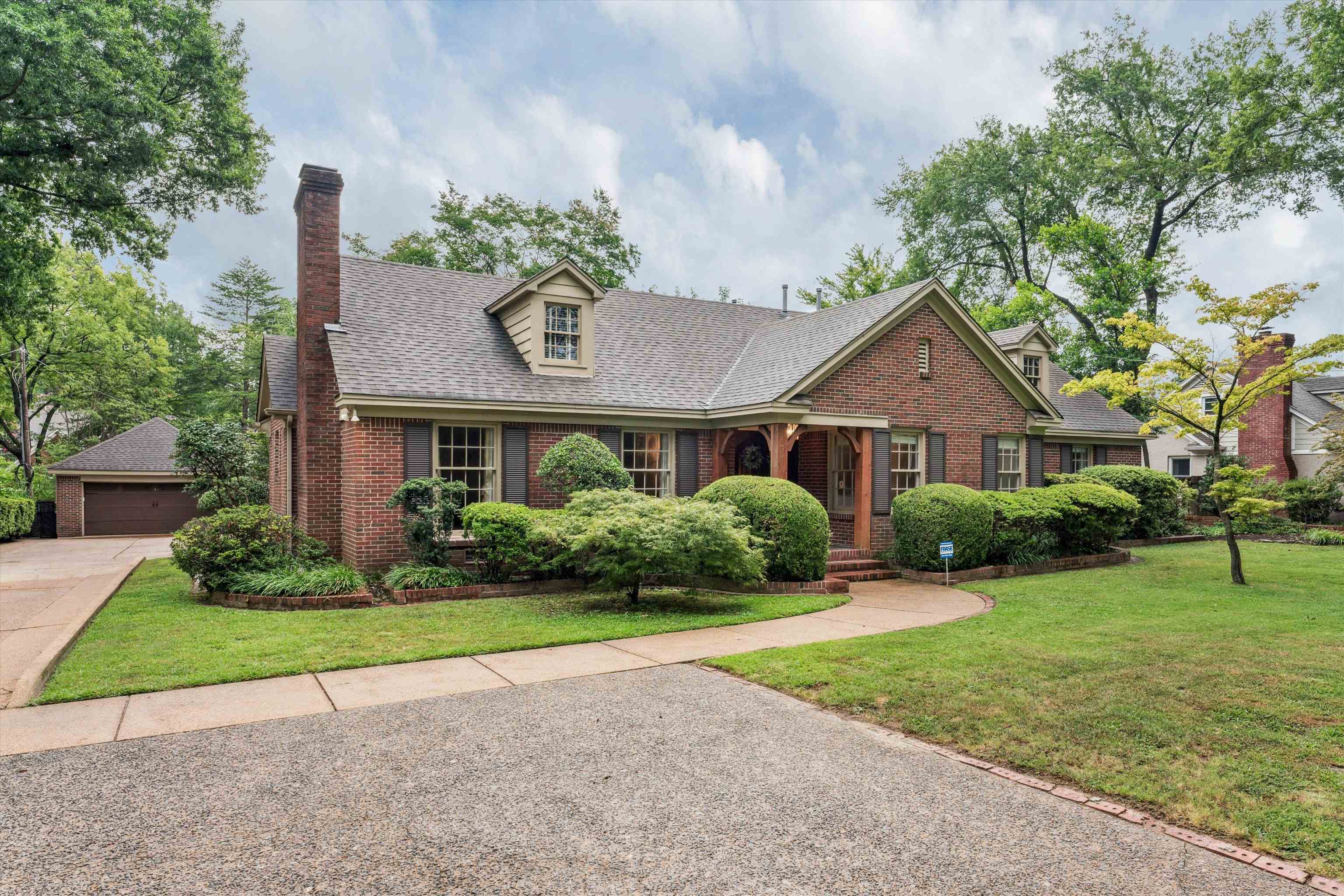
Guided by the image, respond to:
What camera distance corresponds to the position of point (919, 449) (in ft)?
50.8

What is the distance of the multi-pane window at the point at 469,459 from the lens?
12.8 m

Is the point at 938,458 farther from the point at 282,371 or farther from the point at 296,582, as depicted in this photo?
the point at 282,371

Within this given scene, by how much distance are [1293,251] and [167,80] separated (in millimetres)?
49948

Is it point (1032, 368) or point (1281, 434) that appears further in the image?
point (1281, 434)

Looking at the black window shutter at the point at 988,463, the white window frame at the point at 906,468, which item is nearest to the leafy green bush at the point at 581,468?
the white window frame at the point at 906,468

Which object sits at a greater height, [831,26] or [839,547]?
[831,26]

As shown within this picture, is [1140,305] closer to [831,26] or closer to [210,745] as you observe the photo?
[831,26]

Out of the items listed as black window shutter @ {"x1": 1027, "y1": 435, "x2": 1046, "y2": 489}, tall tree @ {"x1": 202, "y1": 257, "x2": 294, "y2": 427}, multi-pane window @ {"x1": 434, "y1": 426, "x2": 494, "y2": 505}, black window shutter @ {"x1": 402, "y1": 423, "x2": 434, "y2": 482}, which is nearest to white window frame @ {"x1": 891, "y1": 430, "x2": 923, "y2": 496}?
black window shutter @ {"x1": 1027, "y1": 435, "x2": 1046, "y2": 489}

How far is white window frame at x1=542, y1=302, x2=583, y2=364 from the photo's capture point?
47.1 ft

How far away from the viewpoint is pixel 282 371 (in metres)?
14.9

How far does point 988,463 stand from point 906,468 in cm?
216

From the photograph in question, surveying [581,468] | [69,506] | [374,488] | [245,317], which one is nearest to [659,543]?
[581,468]

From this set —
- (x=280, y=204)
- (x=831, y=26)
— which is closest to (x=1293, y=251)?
(x=831, y=26)

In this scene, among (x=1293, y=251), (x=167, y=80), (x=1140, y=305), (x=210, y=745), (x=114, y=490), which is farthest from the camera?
(x=1293, y=251)
